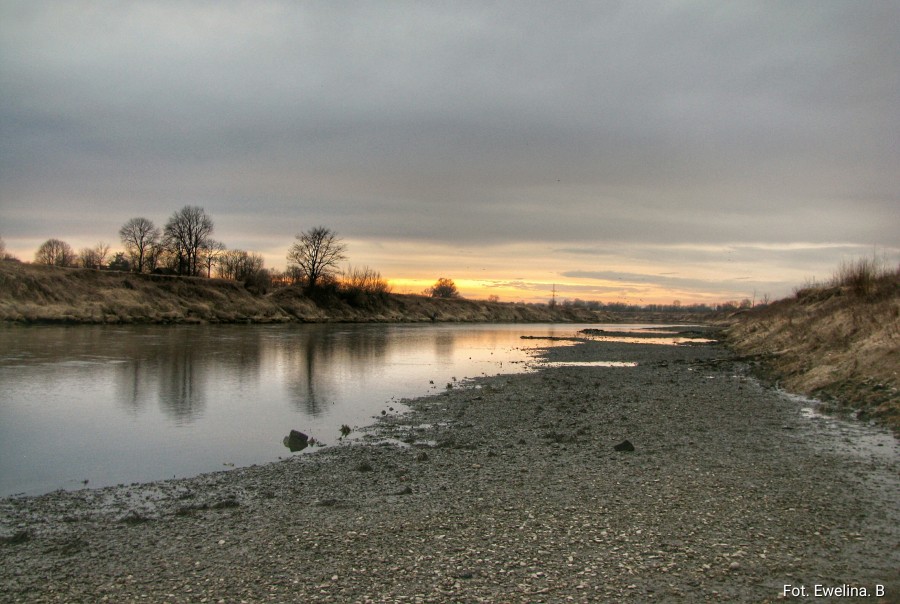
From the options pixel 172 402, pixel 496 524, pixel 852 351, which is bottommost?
pixel 172 402

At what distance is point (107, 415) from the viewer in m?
18.3

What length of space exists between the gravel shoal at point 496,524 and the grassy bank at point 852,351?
3.55m

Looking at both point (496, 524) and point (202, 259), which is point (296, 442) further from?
point (202, 259)

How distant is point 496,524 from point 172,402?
623 inches

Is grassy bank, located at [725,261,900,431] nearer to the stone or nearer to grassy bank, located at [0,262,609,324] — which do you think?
the stone

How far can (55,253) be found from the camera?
139 metres

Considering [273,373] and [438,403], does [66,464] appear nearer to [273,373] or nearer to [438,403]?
[438,403]

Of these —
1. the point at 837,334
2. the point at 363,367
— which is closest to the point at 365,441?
the point at 363,367

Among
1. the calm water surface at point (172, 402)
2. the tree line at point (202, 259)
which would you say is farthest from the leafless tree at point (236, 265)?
the calm water surface at point (172, 402)

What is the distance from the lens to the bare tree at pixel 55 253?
137875 millimetres

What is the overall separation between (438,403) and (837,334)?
19821 mm

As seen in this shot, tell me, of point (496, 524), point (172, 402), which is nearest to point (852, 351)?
point (496, 524)

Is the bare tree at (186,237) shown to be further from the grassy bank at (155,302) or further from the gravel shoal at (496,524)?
the gravel shoal at (496,524)

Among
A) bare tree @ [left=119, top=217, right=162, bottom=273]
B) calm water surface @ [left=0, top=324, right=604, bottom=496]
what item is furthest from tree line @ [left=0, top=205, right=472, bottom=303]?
calm water surface @ [left=0, top=324, right=604, bottom=496]
